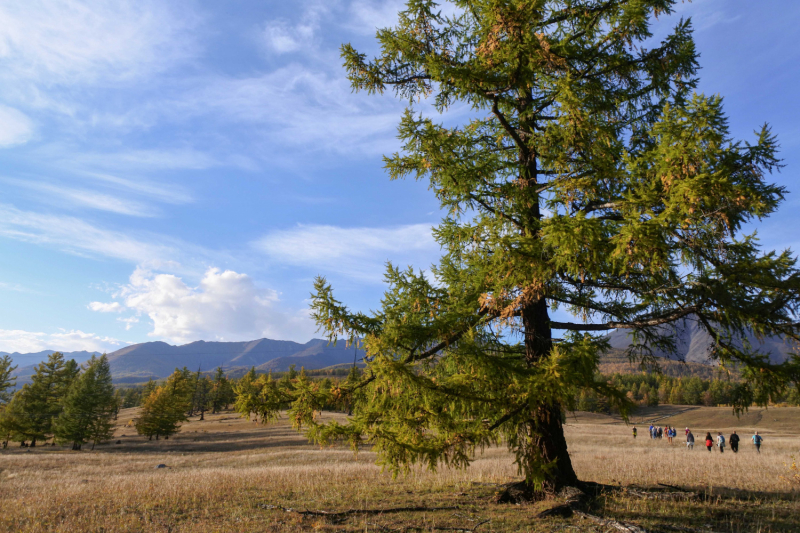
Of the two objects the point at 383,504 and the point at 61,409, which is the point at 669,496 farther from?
the point at 61,409

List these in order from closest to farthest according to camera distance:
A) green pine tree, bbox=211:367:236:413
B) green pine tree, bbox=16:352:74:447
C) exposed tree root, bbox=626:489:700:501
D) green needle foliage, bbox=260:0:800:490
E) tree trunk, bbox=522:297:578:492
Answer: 1. green needle foliage, bbox=260:0:800:490
2. tree trunk, bbox=522:297:578:492
3. exposed tree root, bbox=626:489:700:501
4. green pine tree, bbox=16:352:74:447
5. green pine tree, bbox=211:367:236:413

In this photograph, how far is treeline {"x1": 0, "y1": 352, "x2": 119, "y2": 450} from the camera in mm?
39750

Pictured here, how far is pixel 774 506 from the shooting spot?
7488mm

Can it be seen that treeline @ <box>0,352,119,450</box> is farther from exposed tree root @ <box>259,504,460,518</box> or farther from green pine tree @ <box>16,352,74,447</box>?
exposed tree root @ <box>259,504,460,518</box>

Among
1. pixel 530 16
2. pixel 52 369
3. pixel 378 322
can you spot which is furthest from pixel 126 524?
pixel 52 369

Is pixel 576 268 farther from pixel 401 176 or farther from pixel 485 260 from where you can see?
pixel 401 176

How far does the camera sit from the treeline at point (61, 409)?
130 feet

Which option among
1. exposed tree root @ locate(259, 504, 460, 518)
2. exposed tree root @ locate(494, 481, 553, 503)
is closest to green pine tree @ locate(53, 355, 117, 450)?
exposed tree root @ locate(259, 504, 460, 518)

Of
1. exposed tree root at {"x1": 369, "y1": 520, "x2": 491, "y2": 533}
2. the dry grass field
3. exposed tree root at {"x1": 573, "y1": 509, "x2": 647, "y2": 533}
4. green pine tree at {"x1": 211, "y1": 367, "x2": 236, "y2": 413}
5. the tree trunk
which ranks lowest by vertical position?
green pine tree at {"x1": 211, "y1": 367, "x2": 236, "y2": 413}

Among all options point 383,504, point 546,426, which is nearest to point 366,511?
point 383,504

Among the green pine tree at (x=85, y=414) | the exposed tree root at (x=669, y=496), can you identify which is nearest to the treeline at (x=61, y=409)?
the green pine tree at (x=85, y=414)

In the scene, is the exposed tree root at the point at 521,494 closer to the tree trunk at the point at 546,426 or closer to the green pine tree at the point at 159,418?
the tree trunk at the point at 546,426

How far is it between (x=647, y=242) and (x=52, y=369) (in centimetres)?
6360

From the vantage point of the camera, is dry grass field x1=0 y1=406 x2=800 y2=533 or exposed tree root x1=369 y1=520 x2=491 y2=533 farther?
dry grass field x1=0 y1=406 x2=800 y2=533
